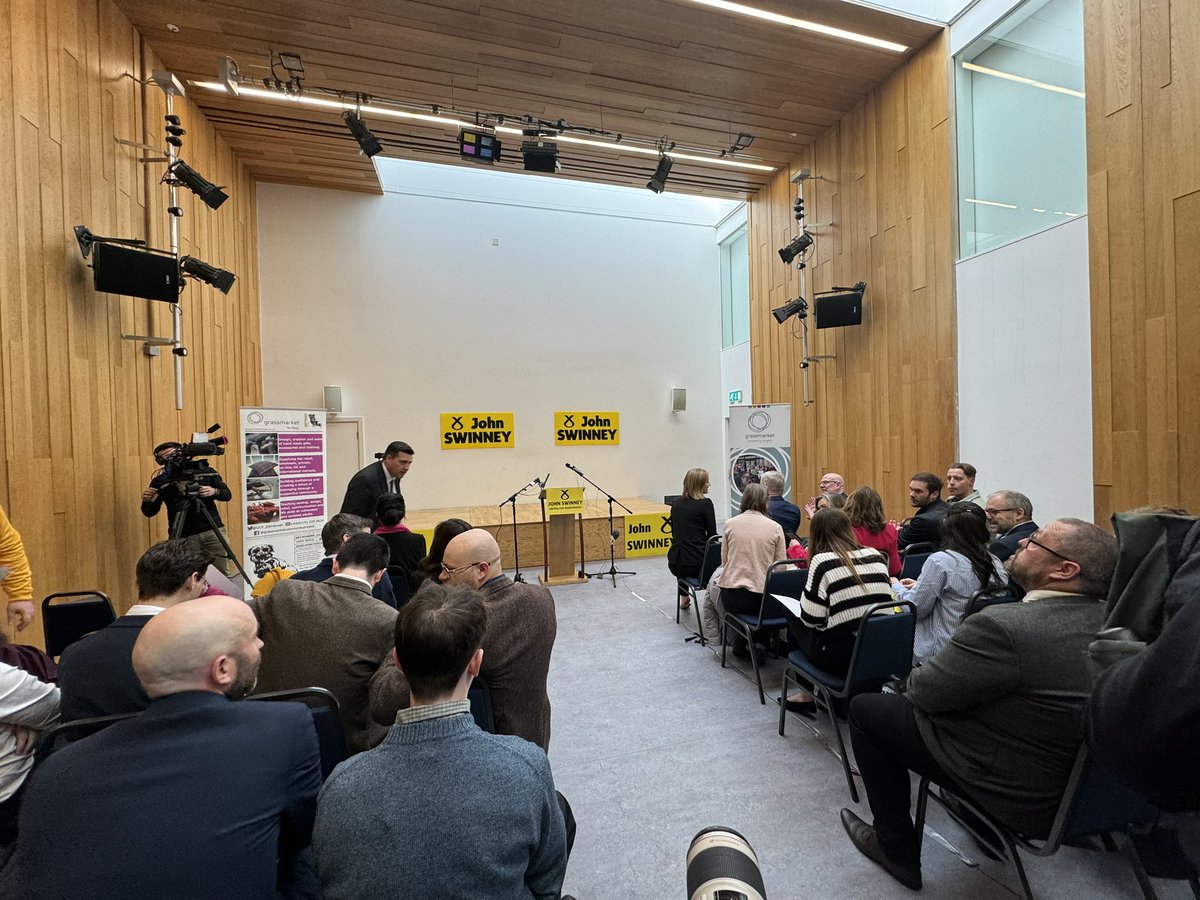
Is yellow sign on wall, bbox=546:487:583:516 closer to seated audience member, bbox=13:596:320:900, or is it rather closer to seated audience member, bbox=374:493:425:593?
seated audience member, bbox=374:493:425:593

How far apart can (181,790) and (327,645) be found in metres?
0.76

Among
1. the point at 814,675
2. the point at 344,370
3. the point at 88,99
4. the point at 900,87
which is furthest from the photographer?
the point at 344,370

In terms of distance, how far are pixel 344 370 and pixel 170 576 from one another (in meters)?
6.22

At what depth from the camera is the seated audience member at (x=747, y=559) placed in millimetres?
3283

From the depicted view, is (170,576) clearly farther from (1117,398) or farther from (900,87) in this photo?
(900,87)

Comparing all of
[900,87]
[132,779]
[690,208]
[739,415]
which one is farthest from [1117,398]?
[690,208]

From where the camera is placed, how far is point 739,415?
591 cm

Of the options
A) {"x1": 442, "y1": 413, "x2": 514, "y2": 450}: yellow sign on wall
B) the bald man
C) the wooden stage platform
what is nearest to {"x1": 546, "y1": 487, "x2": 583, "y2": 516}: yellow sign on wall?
the wooden stage platform

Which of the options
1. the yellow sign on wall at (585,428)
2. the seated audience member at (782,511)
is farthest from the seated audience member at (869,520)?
the yellow sign on wall at (585,428)

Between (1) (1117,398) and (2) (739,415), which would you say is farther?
(2) (739,415)

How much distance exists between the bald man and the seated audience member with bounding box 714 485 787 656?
5.90ft

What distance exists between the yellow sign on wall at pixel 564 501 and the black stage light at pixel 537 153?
3.27 meters

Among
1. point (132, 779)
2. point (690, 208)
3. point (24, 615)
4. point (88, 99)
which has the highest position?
point (690, 208)

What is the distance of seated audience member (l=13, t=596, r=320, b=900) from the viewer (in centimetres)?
87
